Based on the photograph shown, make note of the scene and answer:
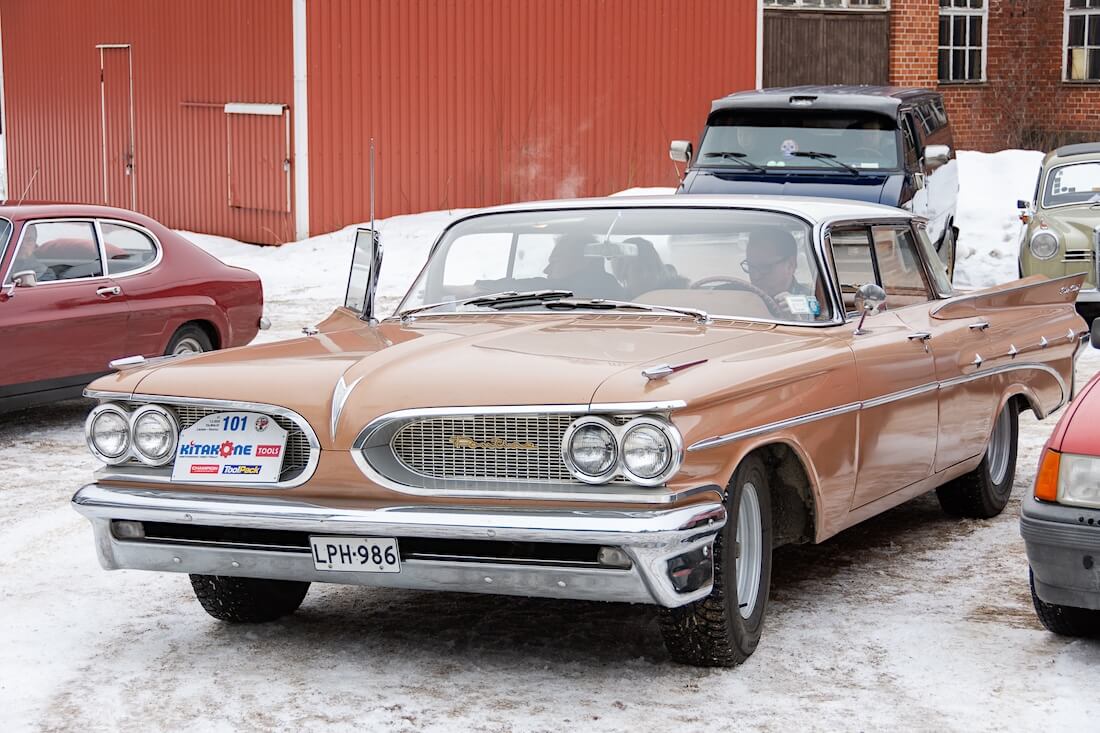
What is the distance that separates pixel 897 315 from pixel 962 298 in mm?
657

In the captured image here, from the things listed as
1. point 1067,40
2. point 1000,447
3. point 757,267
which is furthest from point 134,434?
point 1067,40

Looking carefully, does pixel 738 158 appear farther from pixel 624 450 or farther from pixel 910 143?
pixel 624 450

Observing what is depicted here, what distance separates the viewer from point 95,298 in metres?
9.93

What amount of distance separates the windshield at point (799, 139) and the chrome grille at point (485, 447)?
9.07 metres

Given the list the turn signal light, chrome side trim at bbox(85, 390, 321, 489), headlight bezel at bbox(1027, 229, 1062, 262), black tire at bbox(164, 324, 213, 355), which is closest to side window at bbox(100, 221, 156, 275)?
black tire at bbox(164, 324, 213, 355)

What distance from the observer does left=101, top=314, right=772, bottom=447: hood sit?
4.87 metres

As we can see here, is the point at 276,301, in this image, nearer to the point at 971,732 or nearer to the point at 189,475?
the point at 189,475

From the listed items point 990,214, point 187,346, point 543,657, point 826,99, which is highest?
point 826,99

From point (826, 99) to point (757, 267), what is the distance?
7.95 meters

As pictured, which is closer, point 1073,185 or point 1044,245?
point 1044,245

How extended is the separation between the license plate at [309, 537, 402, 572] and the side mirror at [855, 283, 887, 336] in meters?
2.06

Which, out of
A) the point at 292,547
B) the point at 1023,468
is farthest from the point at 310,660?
the point at 1023,468

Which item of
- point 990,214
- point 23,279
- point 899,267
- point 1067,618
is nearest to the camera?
point 1067,618

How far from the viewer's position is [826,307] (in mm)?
6020
